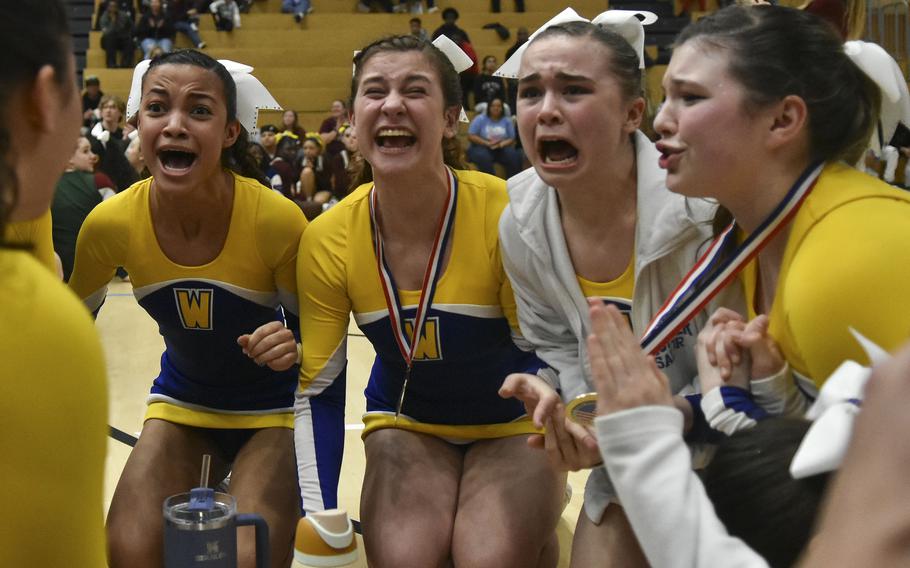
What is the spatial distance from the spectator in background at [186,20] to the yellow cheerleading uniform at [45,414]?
585 inches

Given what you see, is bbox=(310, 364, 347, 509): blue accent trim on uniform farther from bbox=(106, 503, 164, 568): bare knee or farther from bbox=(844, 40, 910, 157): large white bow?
bbox=(844, 40, 910, 157): large white bow

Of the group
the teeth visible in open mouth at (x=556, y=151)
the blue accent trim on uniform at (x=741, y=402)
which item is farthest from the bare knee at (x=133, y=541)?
the blue accent trim on uniform at (x=741, y=402)

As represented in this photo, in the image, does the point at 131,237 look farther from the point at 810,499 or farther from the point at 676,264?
the point at 810,499

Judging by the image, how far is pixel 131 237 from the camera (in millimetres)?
3045

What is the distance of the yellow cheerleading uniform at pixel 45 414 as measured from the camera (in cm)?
109

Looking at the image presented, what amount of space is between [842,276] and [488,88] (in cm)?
1155

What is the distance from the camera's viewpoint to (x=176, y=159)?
3.04 m

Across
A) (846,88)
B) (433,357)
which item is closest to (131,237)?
(433,357)

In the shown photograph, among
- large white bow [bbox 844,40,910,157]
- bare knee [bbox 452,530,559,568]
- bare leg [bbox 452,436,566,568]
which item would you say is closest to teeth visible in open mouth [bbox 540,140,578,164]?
large white bow [bbox 844,40,910,157]

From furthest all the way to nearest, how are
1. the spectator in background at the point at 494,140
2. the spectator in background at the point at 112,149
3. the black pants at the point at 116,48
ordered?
the black pants at the point at 116,48 → the spectator in background at the point at 494,140 → the spectator in background at the point at 112,149

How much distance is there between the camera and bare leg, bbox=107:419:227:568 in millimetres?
2756

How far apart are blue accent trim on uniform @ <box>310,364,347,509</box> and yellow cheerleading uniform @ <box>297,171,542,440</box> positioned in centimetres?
3

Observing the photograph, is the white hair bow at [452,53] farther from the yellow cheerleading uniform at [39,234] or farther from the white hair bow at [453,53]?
the yellow cheerleading uniform at [39,234]

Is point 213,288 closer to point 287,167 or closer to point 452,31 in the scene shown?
point 287,167
